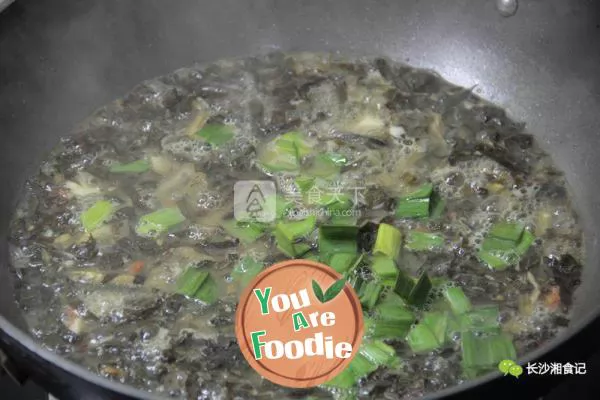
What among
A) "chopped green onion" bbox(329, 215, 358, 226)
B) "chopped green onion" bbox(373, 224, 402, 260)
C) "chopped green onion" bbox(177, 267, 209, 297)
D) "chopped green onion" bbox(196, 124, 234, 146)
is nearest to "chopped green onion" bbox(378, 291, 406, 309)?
"chopped green onion" bbox(373, 224, 402, 260)

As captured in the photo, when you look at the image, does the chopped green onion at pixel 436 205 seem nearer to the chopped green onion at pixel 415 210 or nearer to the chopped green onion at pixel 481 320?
the chopped green onion at pixel 415 210

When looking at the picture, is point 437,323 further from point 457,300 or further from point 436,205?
point 436,205

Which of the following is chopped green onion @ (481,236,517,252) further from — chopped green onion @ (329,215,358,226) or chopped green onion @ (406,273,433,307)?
chopped green onion @ (329,215,358,226)

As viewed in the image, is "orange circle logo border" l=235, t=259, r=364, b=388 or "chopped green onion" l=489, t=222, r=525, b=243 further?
"chopped green onion" l=489, t=222, r=525, b=243

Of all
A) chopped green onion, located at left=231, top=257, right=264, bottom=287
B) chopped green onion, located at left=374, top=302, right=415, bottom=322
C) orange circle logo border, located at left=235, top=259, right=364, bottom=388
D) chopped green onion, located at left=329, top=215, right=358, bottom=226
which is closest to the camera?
orange circle logo border, located at left=235, top=259, right=364, bottom=388

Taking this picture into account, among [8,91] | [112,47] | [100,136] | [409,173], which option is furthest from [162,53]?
[409,173]

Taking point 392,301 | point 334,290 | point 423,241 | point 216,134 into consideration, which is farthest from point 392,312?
point 216,134
